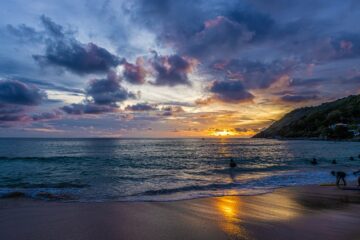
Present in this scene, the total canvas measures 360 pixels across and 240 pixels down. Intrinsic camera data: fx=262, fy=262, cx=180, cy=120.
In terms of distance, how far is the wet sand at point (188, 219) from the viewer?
8.59 metres

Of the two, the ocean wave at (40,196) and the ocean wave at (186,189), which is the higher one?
the ocean wave at (40,196)

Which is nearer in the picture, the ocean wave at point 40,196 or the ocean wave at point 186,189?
the ocean wave at point 40,196

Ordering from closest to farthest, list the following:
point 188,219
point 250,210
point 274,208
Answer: point 188,219, point 250,210, point 274,208

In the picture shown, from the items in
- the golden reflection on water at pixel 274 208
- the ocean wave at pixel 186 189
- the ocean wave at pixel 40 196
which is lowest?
the ocean wave at pixel 186 189

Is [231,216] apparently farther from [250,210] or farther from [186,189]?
Answer: [186,189]

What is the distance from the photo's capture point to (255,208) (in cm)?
1252

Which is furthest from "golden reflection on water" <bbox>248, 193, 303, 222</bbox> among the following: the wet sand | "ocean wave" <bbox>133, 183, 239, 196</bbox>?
"ocean wave" <bbox>133, 183, 239, 196</bbox>

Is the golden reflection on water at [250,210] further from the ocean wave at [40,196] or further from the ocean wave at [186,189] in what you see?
the ocean wave at [40,196]

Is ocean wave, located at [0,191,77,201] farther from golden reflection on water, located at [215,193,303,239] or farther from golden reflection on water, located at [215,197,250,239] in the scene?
golden reflection on water, located at [215,193,303,239]

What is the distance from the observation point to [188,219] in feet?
34.3

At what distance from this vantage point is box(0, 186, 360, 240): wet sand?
8.59 meters

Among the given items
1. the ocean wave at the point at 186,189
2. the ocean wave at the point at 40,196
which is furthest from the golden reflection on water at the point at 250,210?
the ocean wave at the point at 40,196

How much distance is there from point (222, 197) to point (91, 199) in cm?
764

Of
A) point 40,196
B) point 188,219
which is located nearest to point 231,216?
point 188,219
